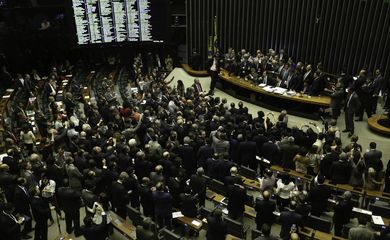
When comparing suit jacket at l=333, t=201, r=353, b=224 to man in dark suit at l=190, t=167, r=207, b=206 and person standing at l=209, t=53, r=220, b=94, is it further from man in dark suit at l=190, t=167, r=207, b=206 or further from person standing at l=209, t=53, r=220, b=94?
person standing at l=209, t=53, r=220, b=94

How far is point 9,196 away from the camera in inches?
310

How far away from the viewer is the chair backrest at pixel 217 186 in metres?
8.21

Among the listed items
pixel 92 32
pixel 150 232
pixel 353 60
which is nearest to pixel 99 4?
pixel 92 32

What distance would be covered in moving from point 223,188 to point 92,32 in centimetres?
1169

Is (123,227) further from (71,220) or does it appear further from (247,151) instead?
(247,151)

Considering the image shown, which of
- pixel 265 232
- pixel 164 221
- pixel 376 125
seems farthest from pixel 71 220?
pixel 376 125

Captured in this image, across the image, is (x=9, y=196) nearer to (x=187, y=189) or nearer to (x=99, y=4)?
(x=187, y=189)

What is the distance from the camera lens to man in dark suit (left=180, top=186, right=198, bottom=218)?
7383 millimetres

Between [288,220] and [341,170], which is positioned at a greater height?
[341,170]

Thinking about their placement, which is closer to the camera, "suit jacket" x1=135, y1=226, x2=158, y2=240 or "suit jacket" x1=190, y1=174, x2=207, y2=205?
"suit jacket" x1=135, y1=226, x2=158, y2=240

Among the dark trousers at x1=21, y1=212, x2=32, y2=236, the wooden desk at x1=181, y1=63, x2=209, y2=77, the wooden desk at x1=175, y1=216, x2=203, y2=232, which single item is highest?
the wooden desk at x1=181, y1=63, x2=209, y2=77

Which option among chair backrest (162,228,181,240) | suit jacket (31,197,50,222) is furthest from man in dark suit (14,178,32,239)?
chair backrest (162,228,181,240)

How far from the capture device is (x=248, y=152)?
9.31m

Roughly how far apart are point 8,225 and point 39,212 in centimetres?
68
